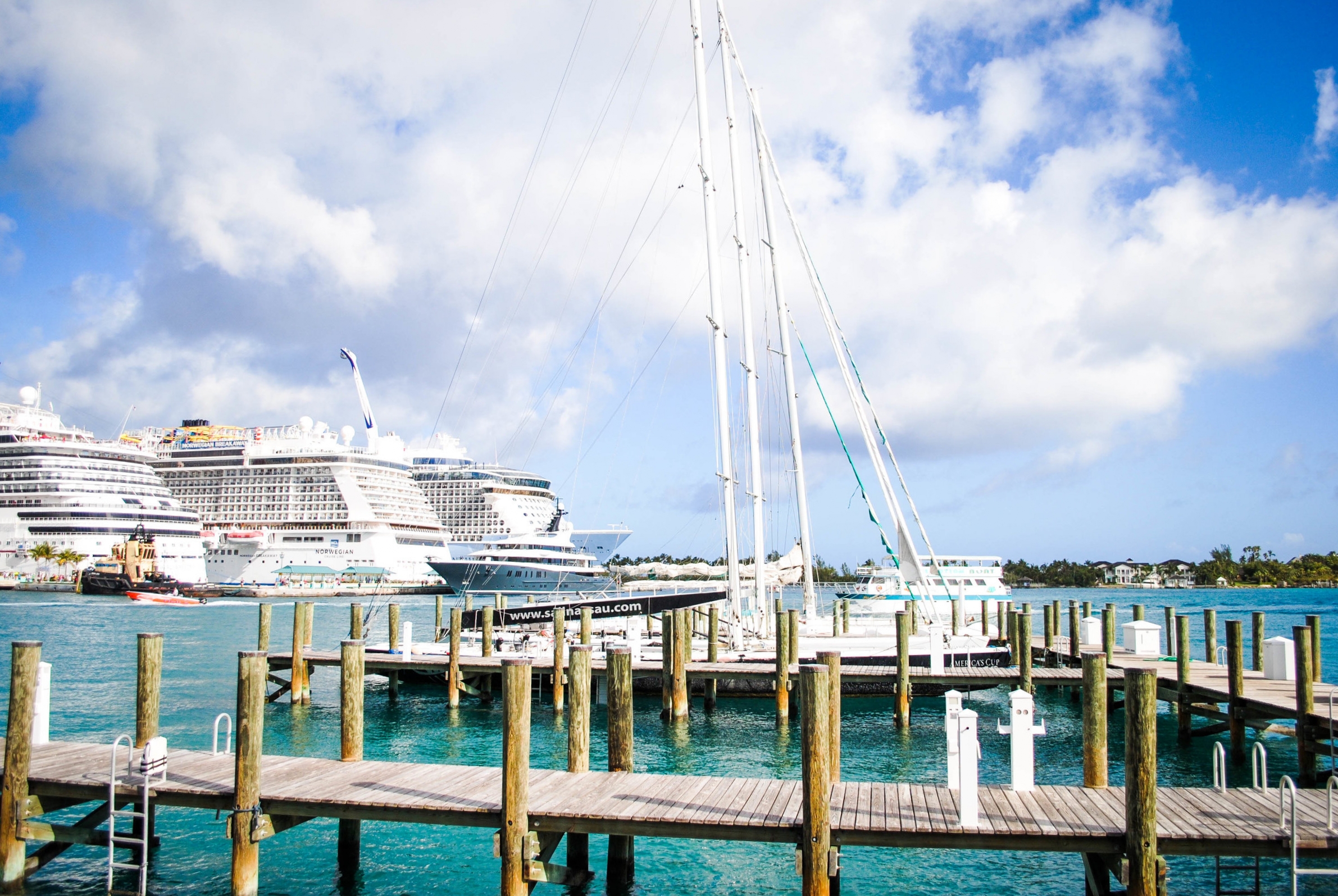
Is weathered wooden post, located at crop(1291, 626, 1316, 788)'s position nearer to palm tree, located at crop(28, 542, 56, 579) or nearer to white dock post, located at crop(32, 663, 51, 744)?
white dock post, located at crop(32, 663, 51, 744)

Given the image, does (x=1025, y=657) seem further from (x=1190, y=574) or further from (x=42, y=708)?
(x=1190, y=574)

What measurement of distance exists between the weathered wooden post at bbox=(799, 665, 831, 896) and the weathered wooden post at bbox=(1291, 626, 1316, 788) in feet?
28.7

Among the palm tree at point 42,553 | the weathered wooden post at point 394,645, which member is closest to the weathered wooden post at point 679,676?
the weathered wooden post at point 394,645

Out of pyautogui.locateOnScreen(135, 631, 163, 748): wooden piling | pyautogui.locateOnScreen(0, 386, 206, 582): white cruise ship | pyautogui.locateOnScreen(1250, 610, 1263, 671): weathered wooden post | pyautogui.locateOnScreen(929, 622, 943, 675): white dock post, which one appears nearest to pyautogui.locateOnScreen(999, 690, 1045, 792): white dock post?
pyautogui.locateOnScreen(135, 631, 163, 748): wooden piling

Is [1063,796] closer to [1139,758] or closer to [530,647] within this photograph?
[1139,758]

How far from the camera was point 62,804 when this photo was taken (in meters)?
9.86

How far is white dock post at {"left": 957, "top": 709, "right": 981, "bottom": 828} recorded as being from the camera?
7.99 meters

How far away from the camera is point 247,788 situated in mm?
8836

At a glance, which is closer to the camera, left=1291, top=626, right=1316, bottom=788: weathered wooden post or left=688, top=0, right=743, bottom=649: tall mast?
left=1291, top=626, right=1316, bottom=788: weathered wooden post

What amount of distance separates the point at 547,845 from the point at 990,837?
13.0 feet

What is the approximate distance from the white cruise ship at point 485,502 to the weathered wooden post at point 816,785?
313 ft

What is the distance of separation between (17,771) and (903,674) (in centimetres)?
1476

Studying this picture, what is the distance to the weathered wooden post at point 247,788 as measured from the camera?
880 cm

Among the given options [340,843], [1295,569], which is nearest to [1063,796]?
[340,843]
